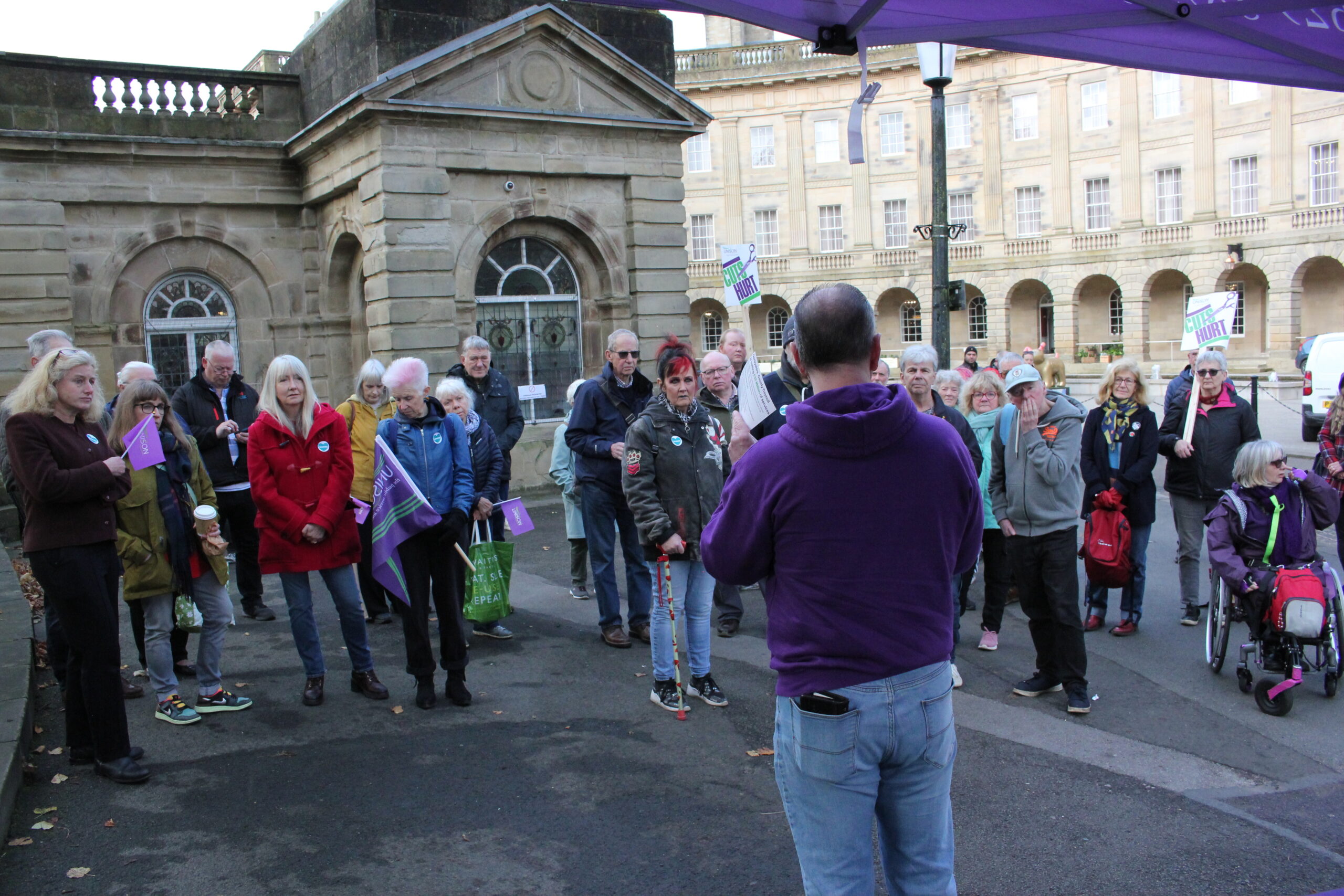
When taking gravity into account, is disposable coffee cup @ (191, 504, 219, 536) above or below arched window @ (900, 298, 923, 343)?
below

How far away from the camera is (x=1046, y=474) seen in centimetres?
610

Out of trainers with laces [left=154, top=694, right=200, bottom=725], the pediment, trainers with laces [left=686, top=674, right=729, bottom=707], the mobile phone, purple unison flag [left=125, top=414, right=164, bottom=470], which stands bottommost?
trainers with laces [left=686, top=674, right=729, bottom=707]

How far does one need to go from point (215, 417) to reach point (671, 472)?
4.44 meters

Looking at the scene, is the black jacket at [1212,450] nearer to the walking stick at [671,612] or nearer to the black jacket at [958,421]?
the black jacket at [958,421]

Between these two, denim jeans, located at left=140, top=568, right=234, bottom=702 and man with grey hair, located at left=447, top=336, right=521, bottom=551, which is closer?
denim jeans, located at left=140, top=568, right=234, bottom=702

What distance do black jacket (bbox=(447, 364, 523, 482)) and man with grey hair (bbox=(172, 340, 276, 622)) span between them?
1.73 meters

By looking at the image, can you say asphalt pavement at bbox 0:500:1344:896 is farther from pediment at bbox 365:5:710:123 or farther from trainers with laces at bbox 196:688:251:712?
pediment at bbox 365:5:710:123

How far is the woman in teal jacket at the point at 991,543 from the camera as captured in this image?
7.34 metres

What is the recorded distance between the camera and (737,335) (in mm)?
8695

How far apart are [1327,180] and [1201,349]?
40.4m

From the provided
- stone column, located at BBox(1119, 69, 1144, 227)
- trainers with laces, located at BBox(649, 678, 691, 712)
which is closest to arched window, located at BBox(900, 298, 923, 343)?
stone column, located at BBox(1119, 69, 1144, 227)

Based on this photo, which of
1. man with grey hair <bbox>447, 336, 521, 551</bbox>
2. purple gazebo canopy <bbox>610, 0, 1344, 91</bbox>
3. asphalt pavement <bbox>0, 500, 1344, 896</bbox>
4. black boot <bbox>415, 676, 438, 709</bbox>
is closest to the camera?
purple gazebo canopy <bbox>610, 0, 1344, 91</bbox>

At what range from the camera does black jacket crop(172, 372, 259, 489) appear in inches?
332

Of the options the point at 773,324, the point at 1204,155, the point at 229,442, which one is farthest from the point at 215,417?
the point at 773,324
